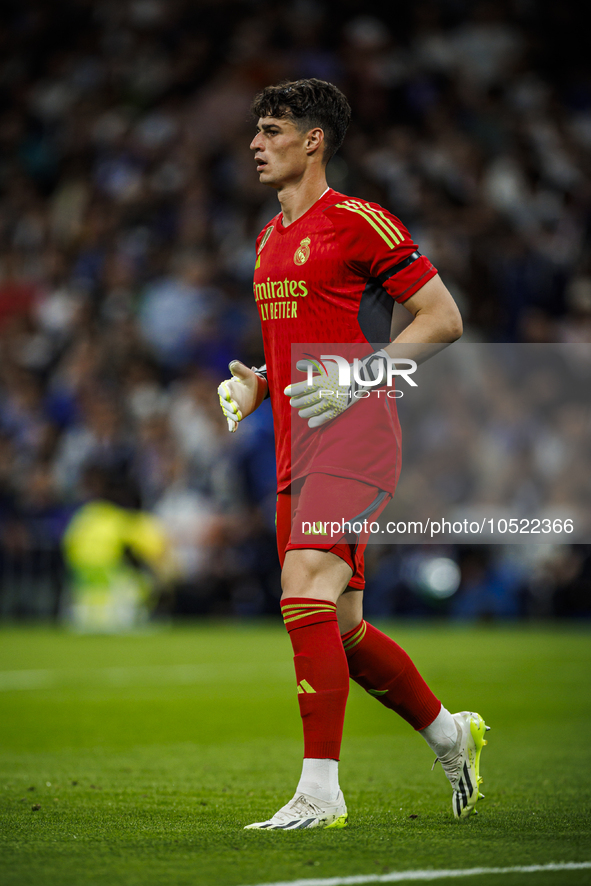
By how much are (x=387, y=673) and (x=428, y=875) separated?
117cm

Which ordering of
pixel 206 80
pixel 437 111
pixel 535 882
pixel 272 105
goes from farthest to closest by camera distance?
1. pixel 206 80
2. pixel 437 111
3. pixel 272 105
4. pixel 535 882

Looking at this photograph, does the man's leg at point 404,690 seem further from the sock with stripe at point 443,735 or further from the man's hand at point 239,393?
the man's hand at point 239,393

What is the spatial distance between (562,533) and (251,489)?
11.8 ft

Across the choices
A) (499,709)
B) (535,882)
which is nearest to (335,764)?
(535,882)

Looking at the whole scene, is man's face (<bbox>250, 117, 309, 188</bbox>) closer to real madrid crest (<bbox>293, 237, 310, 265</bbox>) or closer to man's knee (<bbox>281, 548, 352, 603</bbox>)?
real madrid crest (<bbox>293, 237, 310, 265</bbox>)

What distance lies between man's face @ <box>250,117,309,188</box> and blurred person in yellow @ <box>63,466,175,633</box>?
10.7m

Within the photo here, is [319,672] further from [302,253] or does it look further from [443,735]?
[302,253]

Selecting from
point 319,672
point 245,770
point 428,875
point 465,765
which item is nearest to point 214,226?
point 245,770

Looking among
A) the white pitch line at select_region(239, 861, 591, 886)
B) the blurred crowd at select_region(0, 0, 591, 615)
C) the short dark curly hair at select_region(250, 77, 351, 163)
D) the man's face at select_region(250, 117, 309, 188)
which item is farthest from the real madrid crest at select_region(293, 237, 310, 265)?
the blurred crowd at select_region(0, 0, 591, 615)

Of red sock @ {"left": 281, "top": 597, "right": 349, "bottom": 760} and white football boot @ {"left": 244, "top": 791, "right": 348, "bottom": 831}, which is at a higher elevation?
red sock @ {"left": 281, "top": 597, "right": 349, "bottom": 760}

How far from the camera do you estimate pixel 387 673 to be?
4047 mm

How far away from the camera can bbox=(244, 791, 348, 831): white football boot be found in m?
3.55

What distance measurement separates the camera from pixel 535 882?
111 inches

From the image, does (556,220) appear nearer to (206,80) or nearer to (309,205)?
(206,80)
